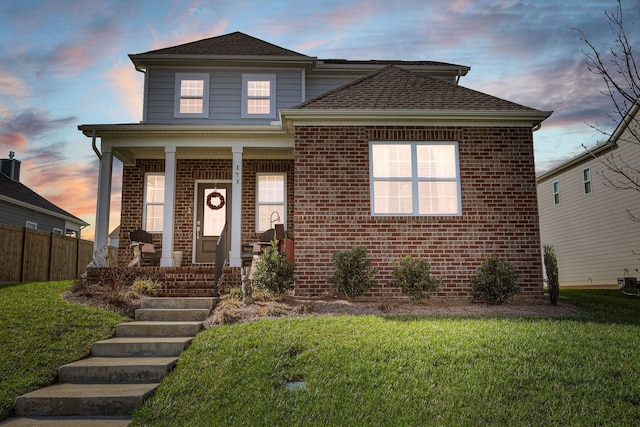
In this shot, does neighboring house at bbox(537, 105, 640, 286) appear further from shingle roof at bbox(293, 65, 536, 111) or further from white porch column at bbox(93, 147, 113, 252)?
white porch column at bbox(93, 147, 113, 252)

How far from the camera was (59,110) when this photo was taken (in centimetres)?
1421

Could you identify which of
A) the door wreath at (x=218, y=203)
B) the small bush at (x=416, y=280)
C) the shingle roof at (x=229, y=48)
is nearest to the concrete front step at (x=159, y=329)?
the small bush at (x=416, y=280)

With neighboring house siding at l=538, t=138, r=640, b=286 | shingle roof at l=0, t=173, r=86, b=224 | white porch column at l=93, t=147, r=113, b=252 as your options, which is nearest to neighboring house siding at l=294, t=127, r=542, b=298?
white porch column at l=93, t=147, r=113, b=252

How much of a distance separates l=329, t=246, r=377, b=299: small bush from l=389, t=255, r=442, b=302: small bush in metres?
0.52

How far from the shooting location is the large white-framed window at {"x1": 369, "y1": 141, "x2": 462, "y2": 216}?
10.6 meters

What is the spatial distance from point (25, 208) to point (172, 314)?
1746 centimetres

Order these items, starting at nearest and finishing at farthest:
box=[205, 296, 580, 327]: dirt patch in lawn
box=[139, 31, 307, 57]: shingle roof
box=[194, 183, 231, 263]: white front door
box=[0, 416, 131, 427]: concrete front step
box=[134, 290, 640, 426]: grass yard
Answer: box=[134, 290, 640, 426]: grass yard
box=[0, 416, 131, 427]: concrete front step
box=[205, 296, 580, 327]: dirt patch in lawn
box=[194, 183, 231, 263]: white front door
box=[139, 31, 307, 57]: shingle roof

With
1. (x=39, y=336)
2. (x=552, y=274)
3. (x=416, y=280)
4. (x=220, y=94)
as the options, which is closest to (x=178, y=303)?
(x=39, y=336)

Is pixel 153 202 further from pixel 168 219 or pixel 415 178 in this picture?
pixel 415 178

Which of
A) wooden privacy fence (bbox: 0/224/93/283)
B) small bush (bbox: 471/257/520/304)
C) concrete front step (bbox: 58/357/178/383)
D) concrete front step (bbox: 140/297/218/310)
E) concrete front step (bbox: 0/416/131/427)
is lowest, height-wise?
concrete front step (bbox: 0/416/131/427)

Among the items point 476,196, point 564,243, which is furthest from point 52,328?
point 564,243

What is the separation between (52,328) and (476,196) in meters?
8.07

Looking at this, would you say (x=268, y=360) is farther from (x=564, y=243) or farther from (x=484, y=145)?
(x=564, y=243)

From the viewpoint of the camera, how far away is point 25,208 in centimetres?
2236
